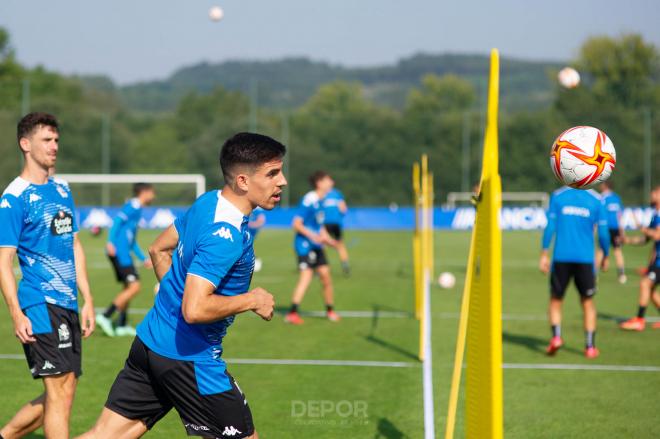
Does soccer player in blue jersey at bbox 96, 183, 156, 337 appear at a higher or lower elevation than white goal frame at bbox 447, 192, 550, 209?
higher

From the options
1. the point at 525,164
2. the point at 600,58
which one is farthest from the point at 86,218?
the point at 600,58

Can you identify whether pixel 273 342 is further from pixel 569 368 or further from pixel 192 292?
pixel 192 292

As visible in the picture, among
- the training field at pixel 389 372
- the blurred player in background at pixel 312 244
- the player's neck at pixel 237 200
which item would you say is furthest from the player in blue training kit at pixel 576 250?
the player's neck at pixel 237 200

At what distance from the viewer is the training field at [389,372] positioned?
715 centimetres

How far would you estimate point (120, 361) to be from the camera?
9680 millimetres

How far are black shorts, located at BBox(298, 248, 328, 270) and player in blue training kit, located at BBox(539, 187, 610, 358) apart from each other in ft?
13.3

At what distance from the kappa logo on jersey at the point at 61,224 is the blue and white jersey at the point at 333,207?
48.6 feet

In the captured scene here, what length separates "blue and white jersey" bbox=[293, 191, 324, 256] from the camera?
42.7ft

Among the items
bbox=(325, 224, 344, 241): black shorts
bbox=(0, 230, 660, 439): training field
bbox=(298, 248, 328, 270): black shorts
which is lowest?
bbox=(0, 230, 660, 439): training field

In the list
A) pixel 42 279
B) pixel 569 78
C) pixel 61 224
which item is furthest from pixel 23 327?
pixel 569 78

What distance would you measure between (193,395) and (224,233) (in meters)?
0.85

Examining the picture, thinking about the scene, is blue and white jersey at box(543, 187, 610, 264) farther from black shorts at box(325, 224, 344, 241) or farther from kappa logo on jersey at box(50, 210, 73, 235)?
black shorts at box(325, 224, 344, 241)

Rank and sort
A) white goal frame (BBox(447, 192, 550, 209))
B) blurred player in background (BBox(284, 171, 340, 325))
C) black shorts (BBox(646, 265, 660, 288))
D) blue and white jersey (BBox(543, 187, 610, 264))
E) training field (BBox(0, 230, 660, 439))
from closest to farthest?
training field (BBox(0, 230, 660, 439))
blue and white jersey (BBox(543, 187, 610, 264))
black shorts (BBox(646, 265, 660, 288))
blurred player in background (BBox(284, 171, 340, 325))
white goal frame (BBox(447, 192, 550, 209))

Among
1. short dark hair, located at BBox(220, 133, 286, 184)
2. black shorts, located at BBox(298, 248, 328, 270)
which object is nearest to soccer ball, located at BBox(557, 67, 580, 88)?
black shorts, located at BBox(298, 248, 328, 270)
